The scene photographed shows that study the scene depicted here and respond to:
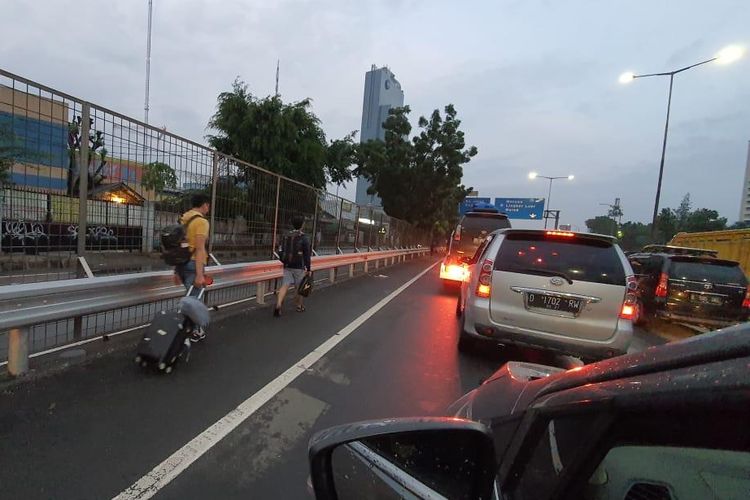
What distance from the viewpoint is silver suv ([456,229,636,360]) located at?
5.05 meters

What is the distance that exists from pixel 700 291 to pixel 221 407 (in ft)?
29.8

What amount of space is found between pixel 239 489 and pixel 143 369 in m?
2.37

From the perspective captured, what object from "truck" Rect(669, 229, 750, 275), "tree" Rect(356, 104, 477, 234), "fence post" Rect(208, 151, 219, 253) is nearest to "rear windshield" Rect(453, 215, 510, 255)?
"truck" Rect(669, 229, 750, 275)

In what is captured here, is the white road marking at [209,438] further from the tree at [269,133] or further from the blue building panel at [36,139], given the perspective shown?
the tree at [269,133]

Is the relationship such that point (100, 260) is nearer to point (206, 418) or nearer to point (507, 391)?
point (206, 418)

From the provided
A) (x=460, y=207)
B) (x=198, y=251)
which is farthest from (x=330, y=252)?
(x=460, y=207)

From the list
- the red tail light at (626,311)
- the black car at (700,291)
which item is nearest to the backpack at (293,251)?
the red tail light at (626,311)

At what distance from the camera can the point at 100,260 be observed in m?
5.24

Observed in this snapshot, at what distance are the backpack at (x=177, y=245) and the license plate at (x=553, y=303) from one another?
13.2 ft

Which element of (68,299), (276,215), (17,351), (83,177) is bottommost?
(17,351)

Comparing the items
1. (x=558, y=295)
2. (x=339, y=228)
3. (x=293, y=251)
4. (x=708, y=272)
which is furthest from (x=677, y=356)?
(x=339, y=228)

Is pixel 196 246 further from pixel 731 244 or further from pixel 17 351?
pixel 731 244

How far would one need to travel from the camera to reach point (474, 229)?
14734 millimetres

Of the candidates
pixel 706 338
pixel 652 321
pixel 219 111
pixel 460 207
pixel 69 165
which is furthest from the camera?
pixel 460 207
